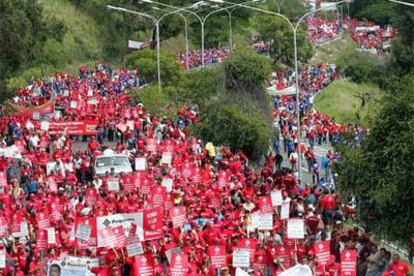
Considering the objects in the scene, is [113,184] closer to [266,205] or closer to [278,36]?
[266,205]

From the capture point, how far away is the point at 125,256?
20.5 metres

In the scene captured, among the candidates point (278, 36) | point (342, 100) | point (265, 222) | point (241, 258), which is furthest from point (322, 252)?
point (278, 36)

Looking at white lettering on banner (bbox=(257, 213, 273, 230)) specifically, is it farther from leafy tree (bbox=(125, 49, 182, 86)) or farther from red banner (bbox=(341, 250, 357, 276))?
leafy tree (bbox=(125, 49, 182, 86))

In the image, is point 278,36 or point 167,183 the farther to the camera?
point 278,36

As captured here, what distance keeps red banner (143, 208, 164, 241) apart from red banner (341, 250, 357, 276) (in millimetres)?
3897

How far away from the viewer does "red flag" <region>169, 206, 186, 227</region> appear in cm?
2289

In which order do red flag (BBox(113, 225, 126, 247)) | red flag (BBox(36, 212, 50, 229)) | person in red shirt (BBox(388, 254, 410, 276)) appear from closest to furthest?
person in red shirt (BBox(388, 254, 410, 276))
red flag (BBox(113, 225, 126, 247))
red flag (BBox(36, 212, 50, 229))

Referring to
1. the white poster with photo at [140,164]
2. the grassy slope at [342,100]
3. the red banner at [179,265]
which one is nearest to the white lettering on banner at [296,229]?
the red banner at [179,265]

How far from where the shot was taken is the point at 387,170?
2297 centimetres

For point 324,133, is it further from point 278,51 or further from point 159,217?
point 278,51

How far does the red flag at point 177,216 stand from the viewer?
22.9 meters

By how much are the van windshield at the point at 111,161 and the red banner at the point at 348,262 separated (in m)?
15.4

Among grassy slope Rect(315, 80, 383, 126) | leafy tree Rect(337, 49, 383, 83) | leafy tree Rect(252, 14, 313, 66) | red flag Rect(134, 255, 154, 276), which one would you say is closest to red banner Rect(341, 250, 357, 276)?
red flag Rect(134, 255, 154, 276)

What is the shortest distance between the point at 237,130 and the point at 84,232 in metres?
19.2
